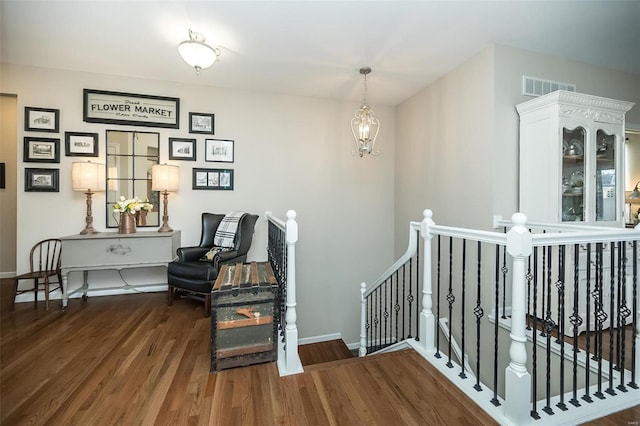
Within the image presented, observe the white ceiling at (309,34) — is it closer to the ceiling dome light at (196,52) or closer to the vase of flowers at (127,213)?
the ceiling dome light at (196,52)

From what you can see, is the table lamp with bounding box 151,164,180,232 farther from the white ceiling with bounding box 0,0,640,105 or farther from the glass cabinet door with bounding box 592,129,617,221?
the glass cabinet door with bounding box 592,129,617,221

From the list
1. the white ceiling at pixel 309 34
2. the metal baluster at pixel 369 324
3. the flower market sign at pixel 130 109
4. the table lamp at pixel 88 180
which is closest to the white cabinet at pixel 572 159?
the white ceiling at pixel 309 34

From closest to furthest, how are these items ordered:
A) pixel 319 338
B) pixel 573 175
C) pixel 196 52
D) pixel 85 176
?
pixel 196 52 < pixel 573 175 < pixel 85 176 < pixel 319 338

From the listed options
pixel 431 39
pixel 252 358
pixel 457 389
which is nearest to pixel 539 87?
pixel 431 39

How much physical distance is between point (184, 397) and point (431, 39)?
3553 millimetres

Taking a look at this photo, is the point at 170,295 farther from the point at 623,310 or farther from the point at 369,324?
the point at 623,310

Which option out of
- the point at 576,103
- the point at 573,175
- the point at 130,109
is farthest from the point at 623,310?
the point at 130,109

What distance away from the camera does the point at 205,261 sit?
306cm

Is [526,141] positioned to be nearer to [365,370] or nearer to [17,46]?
[365,370]

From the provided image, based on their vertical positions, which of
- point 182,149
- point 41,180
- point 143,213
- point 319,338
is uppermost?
point 182,149

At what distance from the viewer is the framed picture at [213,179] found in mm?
3634

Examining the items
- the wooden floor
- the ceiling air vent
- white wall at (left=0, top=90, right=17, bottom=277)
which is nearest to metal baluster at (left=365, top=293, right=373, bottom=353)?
the wooden floor

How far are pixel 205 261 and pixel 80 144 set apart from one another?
7.11 feet

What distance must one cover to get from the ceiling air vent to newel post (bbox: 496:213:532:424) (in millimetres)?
2266
